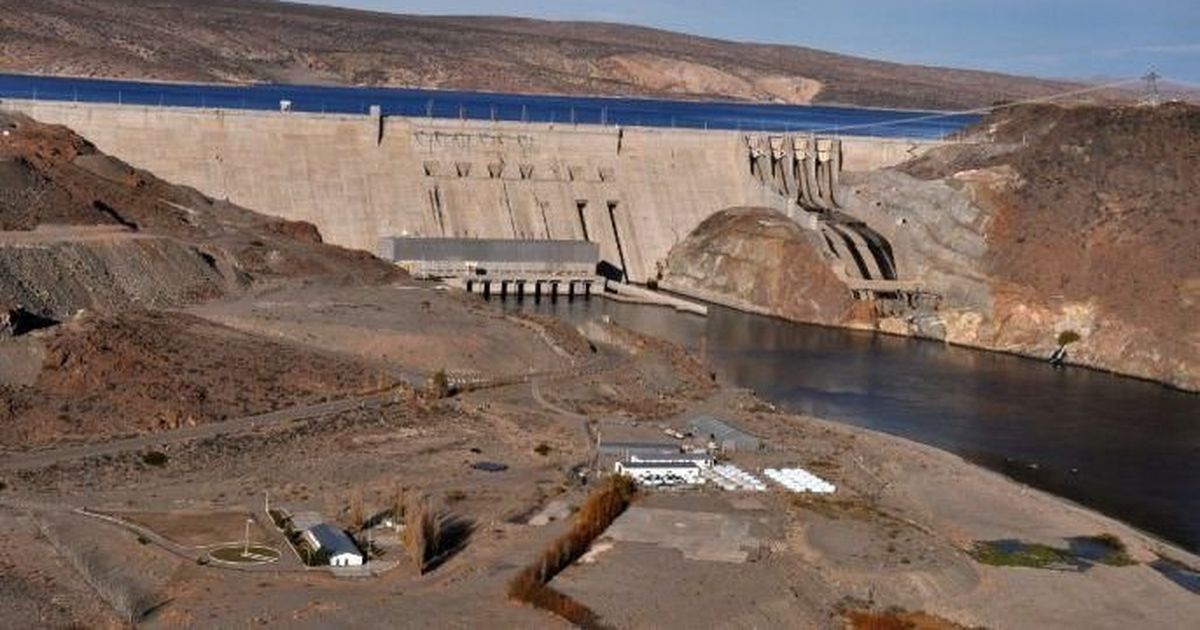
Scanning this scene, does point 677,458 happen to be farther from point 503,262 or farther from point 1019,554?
point 503,262

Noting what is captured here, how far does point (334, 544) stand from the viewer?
31.5 meters

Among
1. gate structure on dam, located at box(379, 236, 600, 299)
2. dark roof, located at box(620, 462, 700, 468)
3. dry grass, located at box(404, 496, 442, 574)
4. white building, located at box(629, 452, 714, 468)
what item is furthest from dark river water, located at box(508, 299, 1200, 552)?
dry grass, located at box(404, 496, 442, 574)

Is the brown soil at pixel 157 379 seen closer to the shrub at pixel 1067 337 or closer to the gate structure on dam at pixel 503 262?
the gate structure on dam at pixel 503 262

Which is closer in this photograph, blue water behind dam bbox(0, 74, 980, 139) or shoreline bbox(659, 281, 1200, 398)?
shoreline bbox(659, 281, 1200, 398)

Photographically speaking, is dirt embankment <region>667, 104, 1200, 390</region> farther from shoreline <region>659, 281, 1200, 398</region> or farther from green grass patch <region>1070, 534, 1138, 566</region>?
green grass patch <region>1070, 534, 1138, 566</region>

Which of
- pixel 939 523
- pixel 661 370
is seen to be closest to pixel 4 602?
pixel 939 523

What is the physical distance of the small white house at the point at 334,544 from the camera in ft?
101

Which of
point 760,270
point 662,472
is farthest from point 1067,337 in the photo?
point 662,472

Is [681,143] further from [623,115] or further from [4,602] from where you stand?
[623,115]

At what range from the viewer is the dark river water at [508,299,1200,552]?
44.5 metres

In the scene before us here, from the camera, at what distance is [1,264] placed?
47.3 meters

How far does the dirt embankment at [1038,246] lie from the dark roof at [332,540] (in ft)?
130

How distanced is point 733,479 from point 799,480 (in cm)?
177

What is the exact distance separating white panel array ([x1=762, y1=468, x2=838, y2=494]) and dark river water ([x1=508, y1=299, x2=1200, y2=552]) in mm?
7428
